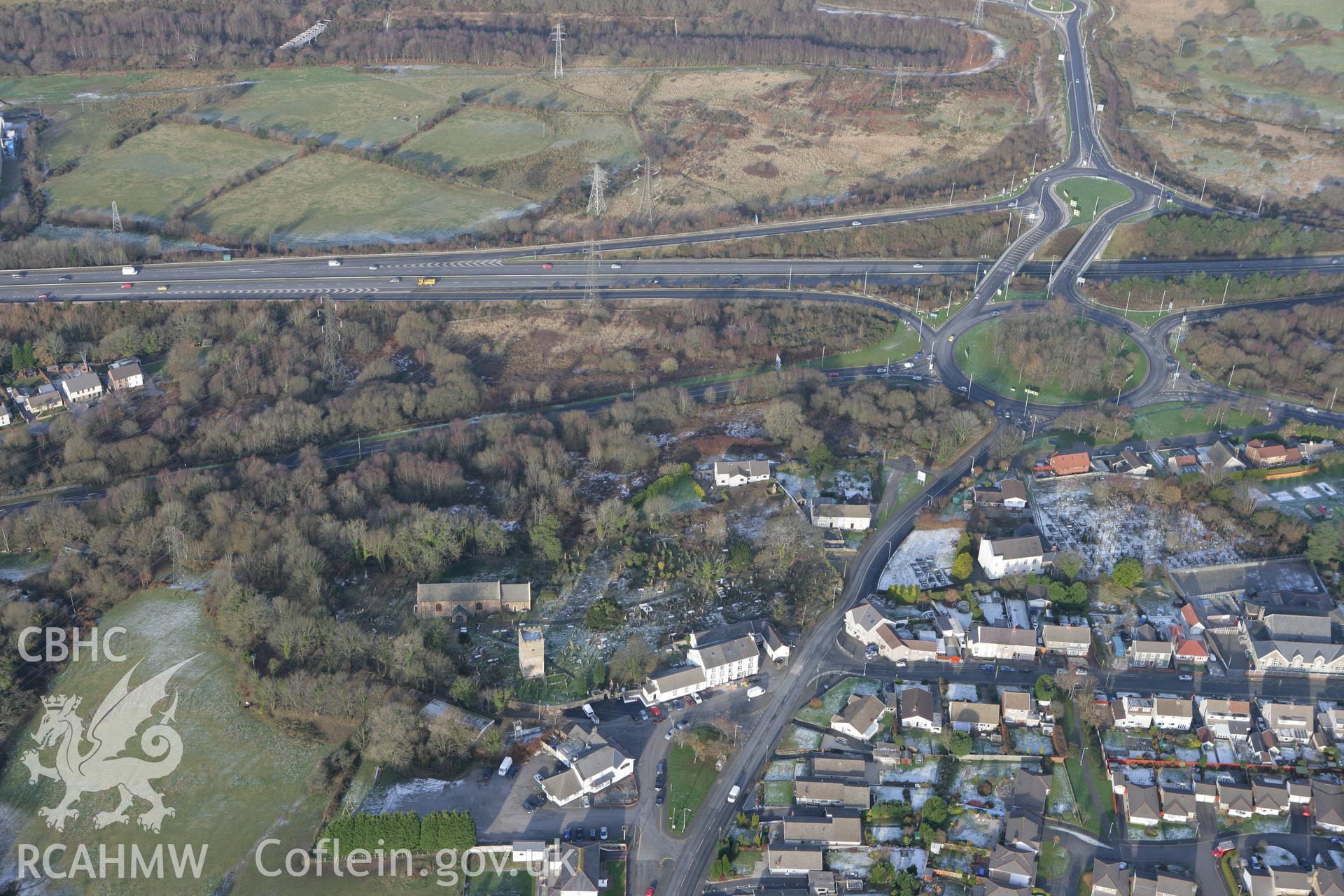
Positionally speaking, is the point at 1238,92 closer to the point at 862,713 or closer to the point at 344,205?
the point at 344,205

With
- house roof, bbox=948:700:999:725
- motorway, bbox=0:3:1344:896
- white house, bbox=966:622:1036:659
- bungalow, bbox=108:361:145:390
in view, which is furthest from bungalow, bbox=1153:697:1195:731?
bungalow, bbox=108:361:145:390

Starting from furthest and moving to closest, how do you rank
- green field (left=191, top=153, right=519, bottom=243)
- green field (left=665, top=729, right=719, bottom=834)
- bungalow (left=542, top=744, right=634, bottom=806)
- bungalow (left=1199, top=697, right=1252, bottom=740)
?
green field (left=191, top=153, right=519, bottom=243) < bungalow (left=1199, top=697, right=1252, bottom=740) < bungalow (left=542, top=744, right=634, bottom=806) < green field (left=665, top=729, right=719, bottom=834)

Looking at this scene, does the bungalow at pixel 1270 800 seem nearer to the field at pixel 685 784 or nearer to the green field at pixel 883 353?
the field at pixel 685 784

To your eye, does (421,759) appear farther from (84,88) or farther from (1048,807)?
(84,88)

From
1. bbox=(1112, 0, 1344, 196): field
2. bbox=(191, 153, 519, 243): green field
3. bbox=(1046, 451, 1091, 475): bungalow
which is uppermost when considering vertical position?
bbox=(1112, 0, 1344, 196): field

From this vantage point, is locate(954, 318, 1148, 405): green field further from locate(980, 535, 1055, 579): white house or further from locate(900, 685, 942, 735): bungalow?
locate(900, 685, 942, 735): bungalow

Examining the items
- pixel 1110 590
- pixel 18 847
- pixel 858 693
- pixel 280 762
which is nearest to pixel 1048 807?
pixel 858 693

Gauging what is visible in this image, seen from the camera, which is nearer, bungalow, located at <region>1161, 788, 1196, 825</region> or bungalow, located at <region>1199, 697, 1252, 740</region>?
bungalow, located at <region>1161, 788, 1196, 825</region>

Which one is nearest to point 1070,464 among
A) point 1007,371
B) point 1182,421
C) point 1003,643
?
point 1182,421
